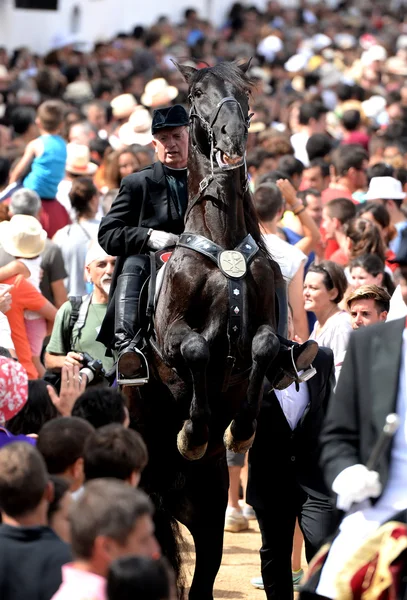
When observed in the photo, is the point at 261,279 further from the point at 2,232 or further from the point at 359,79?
the point at 359,79

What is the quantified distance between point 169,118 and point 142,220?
1.91 feet

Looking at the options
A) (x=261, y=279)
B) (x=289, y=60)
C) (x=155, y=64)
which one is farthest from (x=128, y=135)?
(x=289, y=60)

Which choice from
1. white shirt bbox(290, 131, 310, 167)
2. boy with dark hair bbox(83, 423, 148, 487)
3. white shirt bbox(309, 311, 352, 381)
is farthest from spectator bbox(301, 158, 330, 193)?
boy with dark hair bbox(83, 423, 148, 487)

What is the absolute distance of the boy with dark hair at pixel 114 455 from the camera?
461 cm

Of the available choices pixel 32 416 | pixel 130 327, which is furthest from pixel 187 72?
pixel 32 416

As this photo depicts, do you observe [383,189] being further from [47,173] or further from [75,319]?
[75,319]

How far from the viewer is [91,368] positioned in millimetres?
7258

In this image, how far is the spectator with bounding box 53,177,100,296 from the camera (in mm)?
10219

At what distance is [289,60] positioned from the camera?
26125 mm

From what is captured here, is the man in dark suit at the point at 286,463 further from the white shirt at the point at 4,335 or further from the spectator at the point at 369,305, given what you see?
the white shirt at the point at 4,335

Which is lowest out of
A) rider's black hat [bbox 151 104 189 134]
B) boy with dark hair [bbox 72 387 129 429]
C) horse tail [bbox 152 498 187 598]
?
horse tail [bbox 152 498 187 598]

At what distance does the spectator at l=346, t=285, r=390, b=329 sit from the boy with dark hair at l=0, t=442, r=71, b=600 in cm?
348

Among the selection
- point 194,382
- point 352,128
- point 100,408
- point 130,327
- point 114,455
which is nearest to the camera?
point 114,455

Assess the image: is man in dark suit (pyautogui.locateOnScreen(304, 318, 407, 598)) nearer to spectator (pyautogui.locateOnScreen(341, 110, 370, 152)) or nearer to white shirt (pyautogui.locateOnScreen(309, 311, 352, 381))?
white shirt (pyautogui.locateOnScreen(309, 311, 352, 381))
